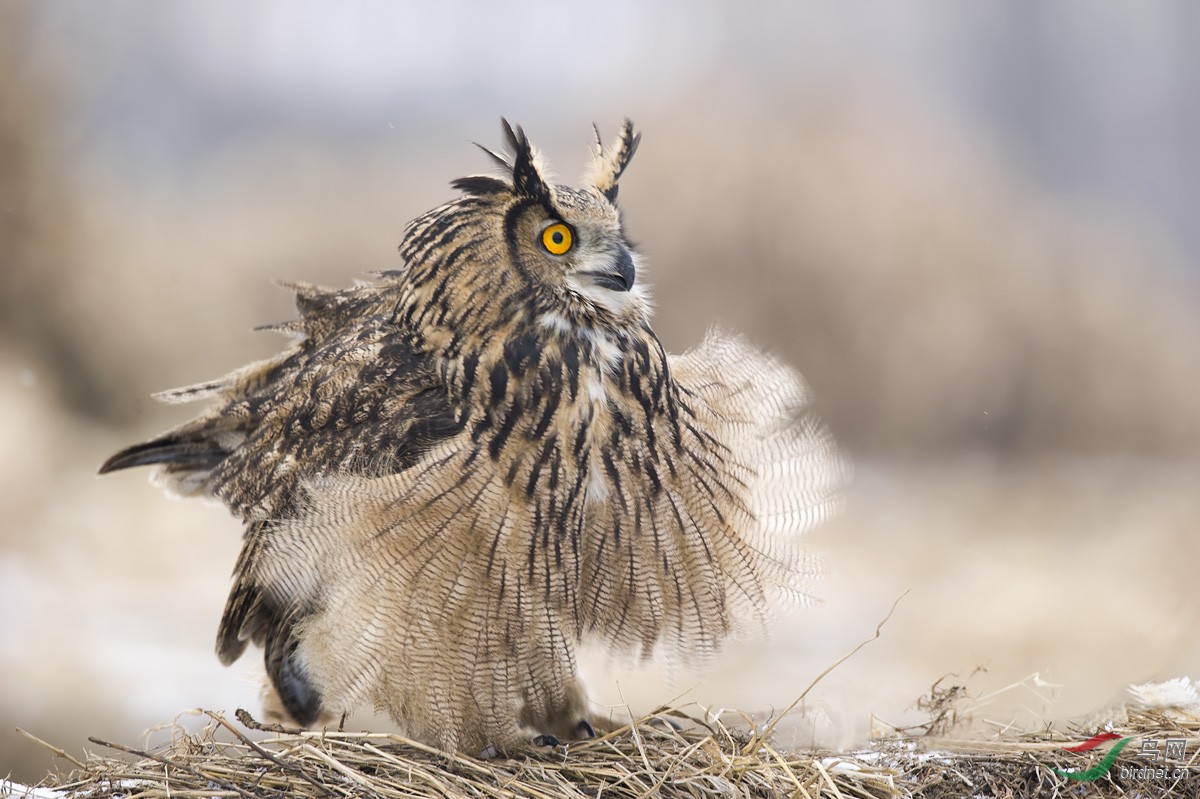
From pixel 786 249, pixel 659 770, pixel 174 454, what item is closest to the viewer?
pixel 659 770

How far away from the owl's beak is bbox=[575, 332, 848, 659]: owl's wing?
227mm

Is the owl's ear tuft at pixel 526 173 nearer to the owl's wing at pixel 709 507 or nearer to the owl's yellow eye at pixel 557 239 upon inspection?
the owl's yellow eye at pixel 557 239

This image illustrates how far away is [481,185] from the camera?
1.83 metres

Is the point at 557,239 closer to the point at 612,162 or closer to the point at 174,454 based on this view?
the point at 612,162

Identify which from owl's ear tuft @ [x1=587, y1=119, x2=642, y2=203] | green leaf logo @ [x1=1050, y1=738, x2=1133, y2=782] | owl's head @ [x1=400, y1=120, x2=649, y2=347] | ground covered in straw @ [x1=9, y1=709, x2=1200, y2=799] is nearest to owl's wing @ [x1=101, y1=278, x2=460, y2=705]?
owl's head @ [x1=400, y1=120, x2=649, y2=347]

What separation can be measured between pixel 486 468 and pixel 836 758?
A: 2.92ft

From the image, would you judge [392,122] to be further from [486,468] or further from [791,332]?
[486,468]

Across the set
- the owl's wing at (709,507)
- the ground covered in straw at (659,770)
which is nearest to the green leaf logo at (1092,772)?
the ground covered in straw at (659,770)

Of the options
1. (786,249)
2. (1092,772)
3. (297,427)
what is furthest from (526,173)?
(786,249)

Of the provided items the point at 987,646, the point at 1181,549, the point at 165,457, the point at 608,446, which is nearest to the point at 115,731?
the point at 165,457

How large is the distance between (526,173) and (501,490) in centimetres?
56

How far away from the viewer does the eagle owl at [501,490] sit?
1786 mm

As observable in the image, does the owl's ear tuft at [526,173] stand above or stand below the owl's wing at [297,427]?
above

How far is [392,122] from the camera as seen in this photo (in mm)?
4559
